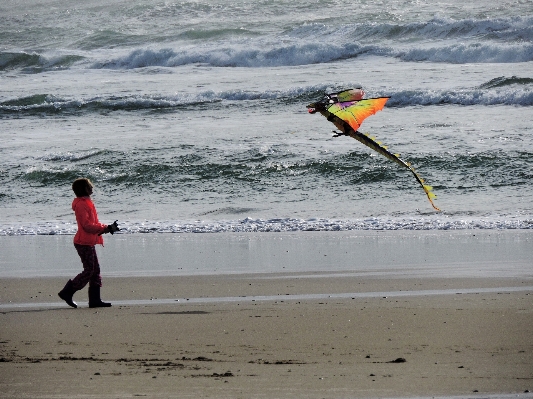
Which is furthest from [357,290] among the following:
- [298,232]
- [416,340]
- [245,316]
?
[298,232]

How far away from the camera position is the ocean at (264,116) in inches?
531

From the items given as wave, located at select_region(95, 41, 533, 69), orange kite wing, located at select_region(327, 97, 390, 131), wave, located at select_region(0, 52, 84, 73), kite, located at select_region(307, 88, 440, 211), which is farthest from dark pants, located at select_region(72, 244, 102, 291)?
wave, located at select_region(0, 52, 84, 73)

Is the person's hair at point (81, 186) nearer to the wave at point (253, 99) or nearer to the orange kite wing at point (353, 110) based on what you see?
the orange kite wing at point (353, 110)

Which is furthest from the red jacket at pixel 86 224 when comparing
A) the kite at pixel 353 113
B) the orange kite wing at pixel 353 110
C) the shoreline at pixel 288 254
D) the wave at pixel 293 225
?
the wave at pixel 293 225

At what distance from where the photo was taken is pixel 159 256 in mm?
9539

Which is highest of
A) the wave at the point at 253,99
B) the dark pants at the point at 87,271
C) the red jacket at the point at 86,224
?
the red jacket at the point at 86,224

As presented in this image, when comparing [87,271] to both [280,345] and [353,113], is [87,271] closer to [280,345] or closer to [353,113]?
[280,345]

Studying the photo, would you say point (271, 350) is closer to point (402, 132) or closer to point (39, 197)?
point (39, 197)

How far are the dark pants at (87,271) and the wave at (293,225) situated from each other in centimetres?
447

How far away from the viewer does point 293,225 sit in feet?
37.9

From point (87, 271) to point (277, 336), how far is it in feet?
6.66

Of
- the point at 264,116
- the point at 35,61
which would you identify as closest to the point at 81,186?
the point at 264,116

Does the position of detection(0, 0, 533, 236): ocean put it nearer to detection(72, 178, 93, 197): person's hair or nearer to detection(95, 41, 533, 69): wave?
detection(95, 41, 533, 69): wave

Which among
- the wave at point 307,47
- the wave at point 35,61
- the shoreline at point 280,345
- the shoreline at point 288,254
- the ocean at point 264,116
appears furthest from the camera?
the wave at point 35,61
